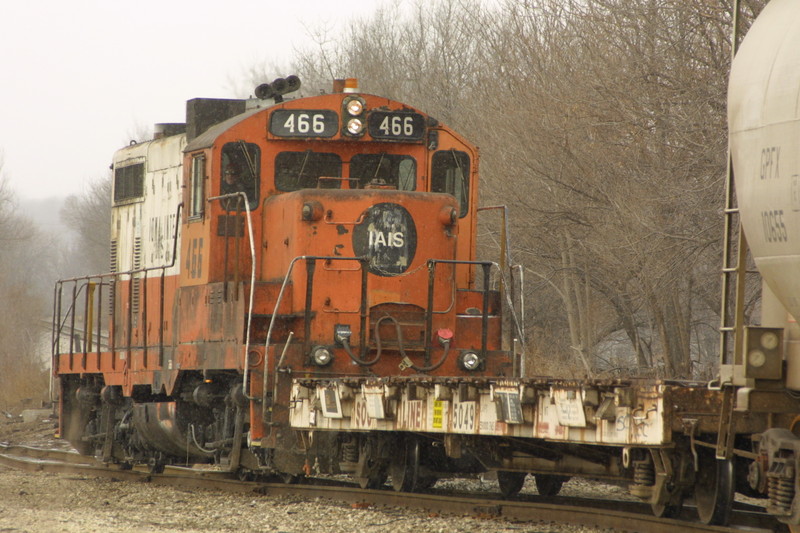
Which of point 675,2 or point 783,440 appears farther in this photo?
point 675,2

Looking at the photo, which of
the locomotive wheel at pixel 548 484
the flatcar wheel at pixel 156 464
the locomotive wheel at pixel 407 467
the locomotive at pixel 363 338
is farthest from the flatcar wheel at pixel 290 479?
the locomotive wheel at pixel 548 484

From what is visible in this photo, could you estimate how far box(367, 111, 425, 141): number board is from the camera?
10.5m

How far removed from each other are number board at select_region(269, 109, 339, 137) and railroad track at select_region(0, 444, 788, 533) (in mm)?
3182

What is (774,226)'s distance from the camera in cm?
594

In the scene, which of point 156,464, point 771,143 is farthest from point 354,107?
point 771,143

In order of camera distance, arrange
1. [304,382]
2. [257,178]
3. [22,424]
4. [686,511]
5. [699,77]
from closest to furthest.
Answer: [686,511] < [304,382] < [257,178] < [699,77] < [22,424]

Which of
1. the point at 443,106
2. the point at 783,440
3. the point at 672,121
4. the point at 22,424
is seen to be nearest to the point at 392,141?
the point at 783,440

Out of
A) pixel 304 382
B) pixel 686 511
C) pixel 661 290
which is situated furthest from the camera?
pixel 661 290

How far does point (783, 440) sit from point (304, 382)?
4323mm

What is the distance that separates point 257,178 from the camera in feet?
34.4

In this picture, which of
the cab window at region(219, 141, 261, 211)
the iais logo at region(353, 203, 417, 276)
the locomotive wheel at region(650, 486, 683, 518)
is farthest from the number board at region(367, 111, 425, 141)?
the locomotive wheel at region(650, 486, 683, 518)

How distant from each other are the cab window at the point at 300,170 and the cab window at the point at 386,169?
0.75 ft

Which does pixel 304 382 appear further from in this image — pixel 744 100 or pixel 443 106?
pixel 443 106

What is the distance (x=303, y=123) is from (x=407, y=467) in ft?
10.6
